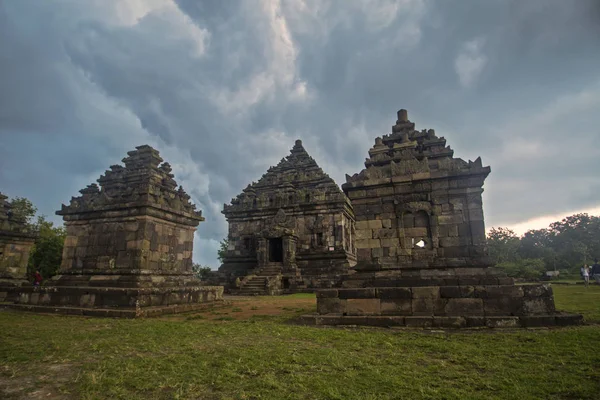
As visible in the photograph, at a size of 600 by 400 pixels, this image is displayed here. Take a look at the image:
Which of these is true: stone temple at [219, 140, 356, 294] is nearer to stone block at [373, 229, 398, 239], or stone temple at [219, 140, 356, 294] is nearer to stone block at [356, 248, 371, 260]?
stone block at [356, 248, 371, 260]

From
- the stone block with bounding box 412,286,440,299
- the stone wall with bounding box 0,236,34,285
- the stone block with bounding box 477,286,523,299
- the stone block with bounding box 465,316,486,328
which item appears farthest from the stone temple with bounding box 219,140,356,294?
the stone block with bounding box 465,316,486,328

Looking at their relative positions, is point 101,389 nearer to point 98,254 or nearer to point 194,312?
point 194,312

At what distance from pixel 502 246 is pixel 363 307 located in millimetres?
54467

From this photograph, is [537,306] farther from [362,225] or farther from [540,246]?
[540,246]

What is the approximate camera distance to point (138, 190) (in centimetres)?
1155

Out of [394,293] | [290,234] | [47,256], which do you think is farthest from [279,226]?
[47,256]

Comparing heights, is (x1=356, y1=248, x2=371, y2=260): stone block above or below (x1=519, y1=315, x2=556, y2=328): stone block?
above

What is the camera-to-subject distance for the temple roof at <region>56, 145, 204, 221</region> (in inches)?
457

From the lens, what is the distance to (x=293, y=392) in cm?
356

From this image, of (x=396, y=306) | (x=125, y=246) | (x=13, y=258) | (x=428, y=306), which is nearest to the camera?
(x=428, y=306)

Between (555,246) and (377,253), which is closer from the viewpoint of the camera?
(377,253)

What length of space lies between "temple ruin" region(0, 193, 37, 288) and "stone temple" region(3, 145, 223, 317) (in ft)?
17.8

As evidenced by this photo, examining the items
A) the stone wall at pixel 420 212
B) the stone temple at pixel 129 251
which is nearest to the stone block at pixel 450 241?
the stone wall at pixel 420 212

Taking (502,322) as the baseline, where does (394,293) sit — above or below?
above
